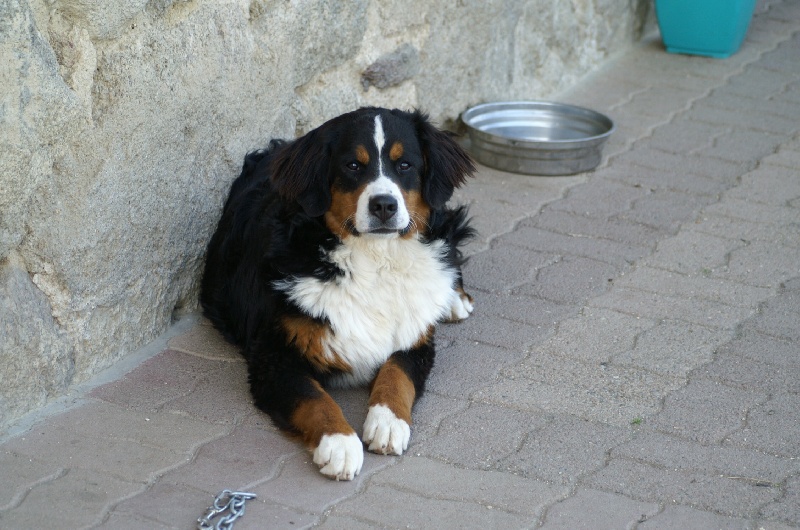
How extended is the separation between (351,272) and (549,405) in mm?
861

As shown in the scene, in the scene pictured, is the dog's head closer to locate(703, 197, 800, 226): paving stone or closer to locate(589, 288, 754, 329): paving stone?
locate(589, 288, 754, 329): paving stone

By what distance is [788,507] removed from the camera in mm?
2943

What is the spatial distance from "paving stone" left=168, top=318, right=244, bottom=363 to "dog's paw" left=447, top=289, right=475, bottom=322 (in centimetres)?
90

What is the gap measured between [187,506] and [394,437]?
70 cm

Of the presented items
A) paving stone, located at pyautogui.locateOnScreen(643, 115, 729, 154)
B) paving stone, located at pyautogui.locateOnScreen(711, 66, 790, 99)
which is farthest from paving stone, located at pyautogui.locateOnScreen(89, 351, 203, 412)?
paving stone, located at pyautogui.locateOnScreen(711, 66, 790, 99)

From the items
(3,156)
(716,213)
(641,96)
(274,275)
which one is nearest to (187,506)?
(274,275)

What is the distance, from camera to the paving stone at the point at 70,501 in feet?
9.09

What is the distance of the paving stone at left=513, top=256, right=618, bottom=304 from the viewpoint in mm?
4328

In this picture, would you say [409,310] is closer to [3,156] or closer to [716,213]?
[3,156]

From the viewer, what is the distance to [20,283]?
10.4 ft

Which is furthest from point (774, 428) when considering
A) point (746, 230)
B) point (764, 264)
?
point (746, 230)

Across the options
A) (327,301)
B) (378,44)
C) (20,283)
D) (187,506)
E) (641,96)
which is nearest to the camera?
(187,506)

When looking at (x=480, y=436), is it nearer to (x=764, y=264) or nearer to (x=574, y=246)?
(x=574, y=246)

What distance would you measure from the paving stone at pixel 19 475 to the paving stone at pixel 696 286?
258cm
